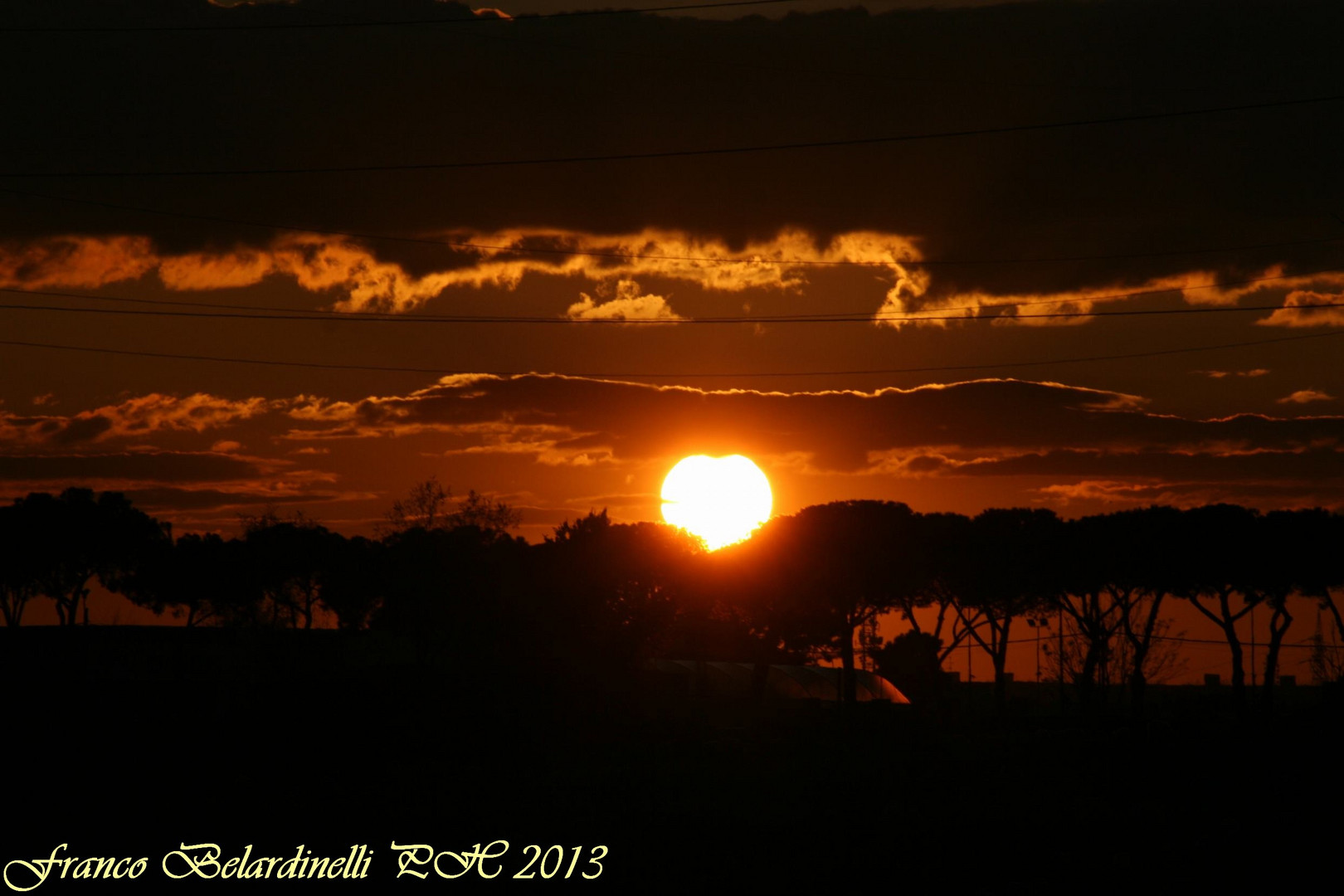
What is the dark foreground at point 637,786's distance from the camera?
23.2m

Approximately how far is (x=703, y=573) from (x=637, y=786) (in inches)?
1646

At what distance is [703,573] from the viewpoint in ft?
238

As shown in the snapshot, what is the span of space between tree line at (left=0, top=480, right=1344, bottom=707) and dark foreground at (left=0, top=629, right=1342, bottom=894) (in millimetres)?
6953

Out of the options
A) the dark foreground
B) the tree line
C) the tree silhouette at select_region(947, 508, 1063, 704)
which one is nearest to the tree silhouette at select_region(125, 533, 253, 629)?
the tree line

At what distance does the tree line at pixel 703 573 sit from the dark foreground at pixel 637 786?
695 centimetres

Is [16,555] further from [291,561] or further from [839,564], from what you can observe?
[839,564]

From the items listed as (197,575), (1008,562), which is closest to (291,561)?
(197,575)

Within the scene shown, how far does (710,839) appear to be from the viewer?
25359mm

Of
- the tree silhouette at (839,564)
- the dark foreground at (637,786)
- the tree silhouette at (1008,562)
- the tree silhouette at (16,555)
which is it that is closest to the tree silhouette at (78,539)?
the tree silhouette at (16,555)

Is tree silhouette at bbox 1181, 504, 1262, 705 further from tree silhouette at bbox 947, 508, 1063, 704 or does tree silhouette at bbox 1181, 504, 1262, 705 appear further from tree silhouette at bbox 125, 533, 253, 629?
tree silhouette at bbox 125, 533, 253, 629

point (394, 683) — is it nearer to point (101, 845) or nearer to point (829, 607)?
point (101, 845)

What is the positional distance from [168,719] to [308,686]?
16.8 ft

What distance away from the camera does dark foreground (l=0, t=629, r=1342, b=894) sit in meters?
23.2

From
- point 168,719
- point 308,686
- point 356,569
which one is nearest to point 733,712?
point 308,686
